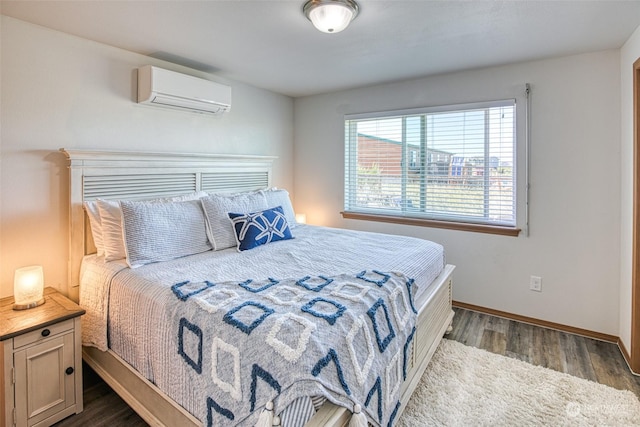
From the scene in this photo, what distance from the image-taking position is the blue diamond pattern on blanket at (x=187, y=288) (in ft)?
5.29

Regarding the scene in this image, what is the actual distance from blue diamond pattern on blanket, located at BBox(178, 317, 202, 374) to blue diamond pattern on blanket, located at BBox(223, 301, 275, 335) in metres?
0.17

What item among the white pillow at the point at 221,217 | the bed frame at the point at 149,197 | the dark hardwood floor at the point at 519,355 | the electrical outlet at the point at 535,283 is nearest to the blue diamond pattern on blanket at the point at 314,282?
the bed frame at the point at 149,197

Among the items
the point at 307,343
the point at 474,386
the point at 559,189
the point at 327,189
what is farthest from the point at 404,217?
the point at 307,343

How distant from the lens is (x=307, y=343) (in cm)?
122

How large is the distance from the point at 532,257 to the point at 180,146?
10.7 ft

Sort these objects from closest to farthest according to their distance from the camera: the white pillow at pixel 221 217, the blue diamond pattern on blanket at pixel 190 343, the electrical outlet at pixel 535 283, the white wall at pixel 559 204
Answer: the blue diamond pattern on blanket at pixel 190 343 → the white pillow at pixel 221 217 → the white wall at pixel 559 204 → the electrical outlet at pixel 535 283

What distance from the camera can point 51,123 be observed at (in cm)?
225

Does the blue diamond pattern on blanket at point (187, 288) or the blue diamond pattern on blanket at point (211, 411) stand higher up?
the blue diamond pattern on blanket at point (187, 288)

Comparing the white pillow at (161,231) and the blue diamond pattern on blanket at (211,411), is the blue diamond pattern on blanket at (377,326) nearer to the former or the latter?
the blue diamond pattern on blanket at (211,411)

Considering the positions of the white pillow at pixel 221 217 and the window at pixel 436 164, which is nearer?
the white pillow at pixel 221 217

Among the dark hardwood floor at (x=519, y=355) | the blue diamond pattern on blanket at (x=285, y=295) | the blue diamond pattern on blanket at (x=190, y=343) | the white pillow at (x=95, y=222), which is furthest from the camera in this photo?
the white pillow at (x=95, y=222)

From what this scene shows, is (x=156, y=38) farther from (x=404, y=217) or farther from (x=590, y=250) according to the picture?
(x=590, y=250)

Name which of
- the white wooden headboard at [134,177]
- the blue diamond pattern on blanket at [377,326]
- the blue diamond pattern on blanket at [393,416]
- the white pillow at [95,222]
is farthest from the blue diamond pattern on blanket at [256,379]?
the white wooden headboard at [134,177]

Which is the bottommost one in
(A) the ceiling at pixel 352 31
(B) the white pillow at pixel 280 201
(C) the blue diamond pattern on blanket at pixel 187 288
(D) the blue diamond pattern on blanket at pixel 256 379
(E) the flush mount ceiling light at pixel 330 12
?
(D) the blue diamond pattern on blanket at pixel 256 379
